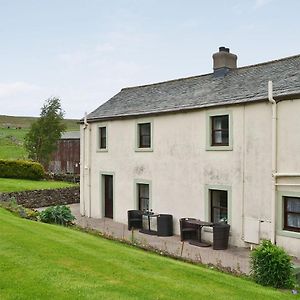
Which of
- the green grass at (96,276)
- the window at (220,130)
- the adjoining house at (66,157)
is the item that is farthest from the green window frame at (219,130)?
the adjoining house at (66,157)

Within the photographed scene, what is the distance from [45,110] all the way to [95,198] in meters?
24.8

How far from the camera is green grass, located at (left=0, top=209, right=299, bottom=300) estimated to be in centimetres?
787

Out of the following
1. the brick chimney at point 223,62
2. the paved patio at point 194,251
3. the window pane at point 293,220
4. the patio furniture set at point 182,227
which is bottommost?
the paved patio at point 194,251

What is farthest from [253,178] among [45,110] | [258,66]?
[45,110]

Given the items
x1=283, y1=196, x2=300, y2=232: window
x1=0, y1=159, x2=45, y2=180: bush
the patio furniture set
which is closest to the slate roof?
x1=283, y1=196, x2=300, y2=232: window

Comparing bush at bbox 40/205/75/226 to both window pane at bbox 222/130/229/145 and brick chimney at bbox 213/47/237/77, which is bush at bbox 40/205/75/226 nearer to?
window pane at bbox 222/130/229/145

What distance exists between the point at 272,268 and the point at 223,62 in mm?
12347

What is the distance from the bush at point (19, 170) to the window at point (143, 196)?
16.0 meters

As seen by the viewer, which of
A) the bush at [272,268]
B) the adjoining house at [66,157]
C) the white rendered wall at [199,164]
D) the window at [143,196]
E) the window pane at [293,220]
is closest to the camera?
the bush at [272,268]

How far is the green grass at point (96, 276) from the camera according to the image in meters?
7.87

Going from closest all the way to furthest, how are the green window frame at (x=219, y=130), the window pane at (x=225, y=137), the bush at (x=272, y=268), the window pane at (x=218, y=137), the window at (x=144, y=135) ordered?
the bush at (x=272, y=268) < the green window frame at (x=219, y=130) < the window pane at (x=225, y=137) < the window pane at (x=218, y=137) < the window at (x=144, y=135)

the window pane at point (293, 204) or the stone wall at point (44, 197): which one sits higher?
the window pane at point (293, 204)

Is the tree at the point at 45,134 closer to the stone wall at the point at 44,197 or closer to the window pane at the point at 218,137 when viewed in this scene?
the stone wall at the point at 44,197

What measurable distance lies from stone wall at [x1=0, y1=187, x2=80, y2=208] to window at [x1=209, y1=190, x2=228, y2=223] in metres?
13.4
